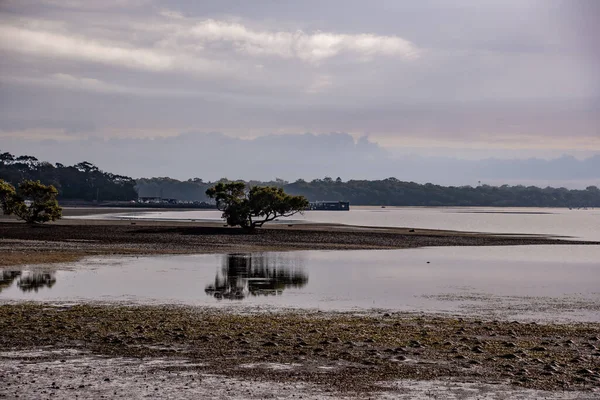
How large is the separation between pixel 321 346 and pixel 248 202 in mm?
69128

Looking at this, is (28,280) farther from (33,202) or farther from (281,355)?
(33,202)

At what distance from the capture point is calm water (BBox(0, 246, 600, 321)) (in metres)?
34.0

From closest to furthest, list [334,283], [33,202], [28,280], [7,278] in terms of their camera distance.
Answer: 1. [28,280]
2. [7,278]
3. [334,283]
4. [33,202]

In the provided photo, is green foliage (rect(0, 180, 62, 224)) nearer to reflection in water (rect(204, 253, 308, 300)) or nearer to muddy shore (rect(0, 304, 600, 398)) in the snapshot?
reflection in water (rect(204, 253, 308, 300))

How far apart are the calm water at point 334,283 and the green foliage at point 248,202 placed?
24.8 m

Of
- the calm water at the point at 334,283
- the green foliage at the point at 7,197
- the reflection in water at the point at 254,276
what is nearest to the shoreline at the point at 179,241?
the green foliage at the point at 7,197

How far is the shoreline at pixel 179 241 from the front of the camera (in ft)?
193

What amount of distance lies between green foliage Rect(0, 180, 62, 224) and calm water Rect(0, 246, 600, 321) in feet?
115

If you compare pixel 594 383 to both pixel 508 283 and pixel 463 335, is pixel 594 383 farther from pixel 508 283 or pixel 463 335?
pixel 508 283

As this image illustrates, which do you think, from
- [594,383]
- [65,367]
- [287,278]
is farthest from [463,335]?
[287,278]

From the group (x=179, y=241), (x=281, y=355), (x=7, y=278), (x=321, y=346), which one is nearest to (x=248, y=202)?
(x=179, y=241)

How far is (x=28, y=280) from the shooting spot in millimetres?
39594

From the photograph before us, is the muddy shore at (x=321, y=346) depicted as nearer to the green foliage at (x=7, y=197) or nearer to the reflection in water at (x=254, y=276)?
the reflection in water at (x=254, y=276)

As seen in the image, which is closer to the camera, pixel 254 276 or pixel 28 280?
pixel 28 280
